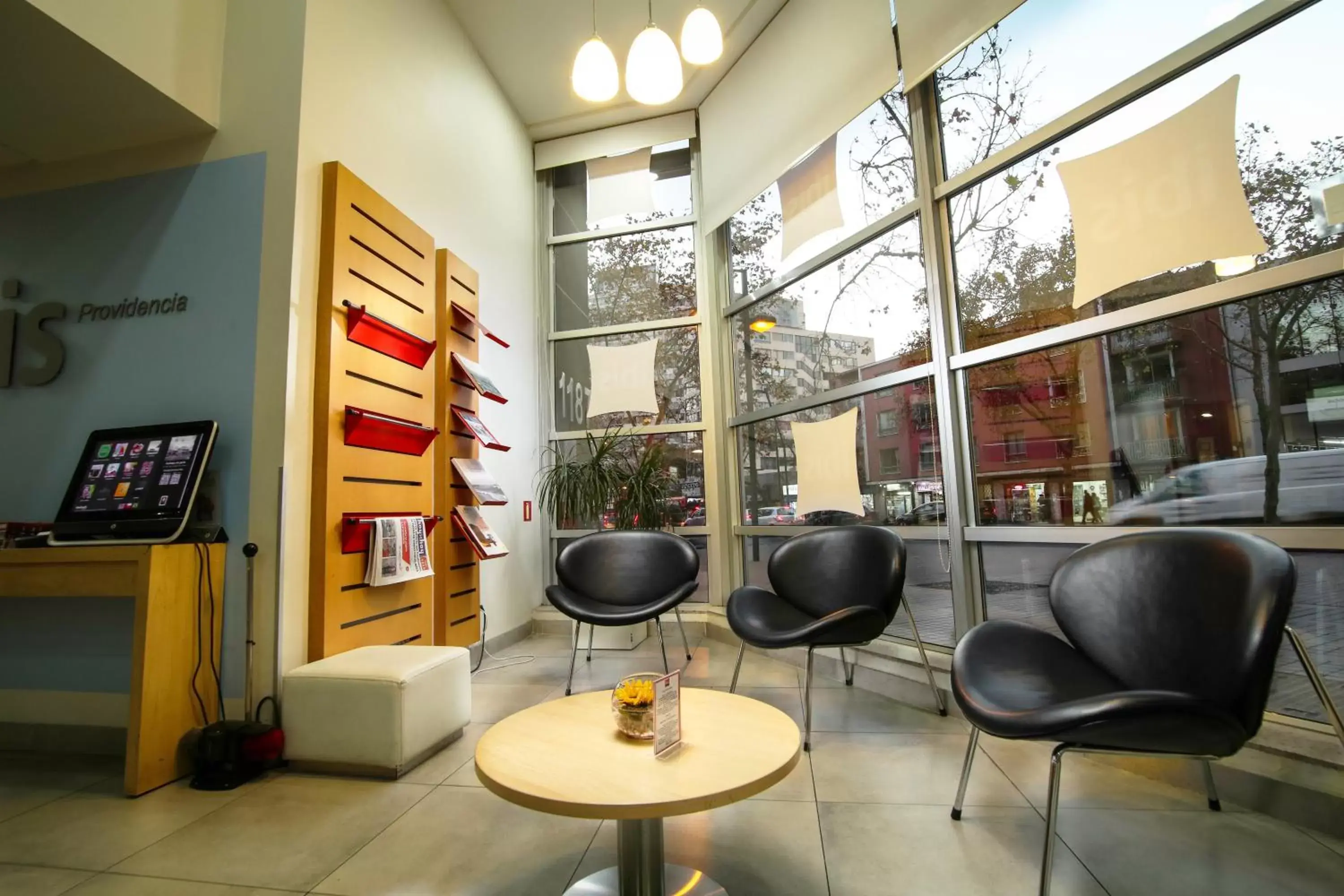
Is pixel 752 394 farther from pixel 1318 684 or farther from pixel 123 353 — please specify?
pixel 123 353

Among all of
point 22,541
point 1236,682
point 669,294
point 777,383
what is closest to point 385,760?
point 22,541

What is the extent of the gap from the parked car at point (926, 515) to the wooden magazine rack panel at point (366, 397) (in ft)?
8.13

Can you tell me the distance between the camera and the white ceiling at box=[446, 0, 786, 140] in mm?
3963

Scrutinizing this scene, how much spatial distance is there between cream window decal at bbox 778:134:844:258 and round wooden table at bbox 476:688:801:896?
2.81 meters

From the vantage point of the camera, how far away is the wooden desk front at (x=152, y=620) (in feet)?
6.80

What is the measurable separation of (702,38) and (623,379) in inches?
102

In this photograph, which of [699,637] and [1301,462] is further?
[699,637]

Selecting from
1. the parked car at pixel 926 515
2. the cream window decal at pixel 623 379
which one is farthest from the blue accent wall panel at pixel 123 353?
the parked car at pixel 926 515

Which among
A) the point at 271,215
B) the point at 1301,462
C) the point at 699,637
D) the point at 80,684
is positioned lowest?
the point at 699,637

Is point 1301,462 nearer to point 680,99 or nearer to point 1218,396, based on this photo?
point 1218,396

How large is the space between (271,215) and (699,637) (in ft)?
11.2

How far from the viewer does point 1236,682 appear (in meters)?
1.33

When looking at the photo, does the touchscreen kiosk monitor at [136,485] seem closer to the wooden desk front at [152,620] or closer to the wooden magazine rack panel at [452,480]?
the wooden desk front at [152,620]

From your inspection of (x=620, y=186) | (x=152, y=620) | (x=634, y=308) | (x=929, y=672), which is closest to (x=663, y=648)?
(x=929, y=672)
